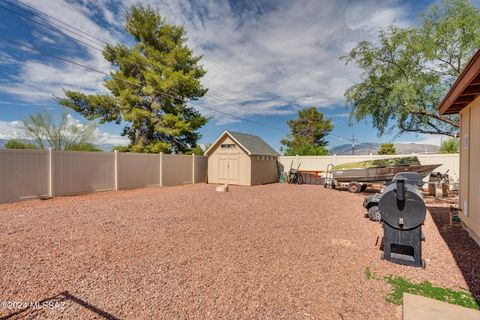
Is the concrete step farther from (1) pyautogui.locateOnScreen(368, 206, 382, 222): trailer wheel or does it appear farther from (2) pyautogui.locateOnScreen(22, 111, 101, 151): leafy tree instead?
(2) pyautogui.locateOnScreen(22, 111, 101, 151): leafy tree

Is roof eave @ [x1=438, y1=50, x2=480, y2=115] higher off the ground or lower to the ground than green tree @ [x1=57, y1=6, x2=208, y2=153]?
lower

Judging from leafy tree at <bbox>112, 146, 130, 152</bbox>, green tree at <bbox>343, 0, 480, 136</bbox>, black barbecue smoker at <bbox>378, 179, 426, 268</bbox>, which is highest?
green tree at <bbox>343, 0, 480, 136</bbox>

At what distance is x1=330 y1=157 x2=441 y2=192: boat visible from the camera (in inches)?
472

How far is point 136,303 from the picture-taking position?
8.48ft

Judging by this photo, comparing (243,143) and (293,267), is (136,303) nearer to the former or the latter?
(293,267)

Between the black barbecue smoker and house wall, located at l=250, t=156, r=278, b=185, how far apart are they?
12.5 m

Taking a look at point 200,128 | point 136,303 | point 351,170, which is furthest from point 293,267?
point 200,128

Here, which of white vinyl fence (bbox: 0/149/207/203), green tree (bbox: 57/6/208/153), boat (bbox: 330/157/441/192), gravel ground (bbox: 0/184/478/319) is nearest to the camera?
gravel ground (bbox: 0/184/478/319)

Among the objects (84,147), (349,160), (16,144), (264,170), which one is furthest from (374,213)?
(16,144)

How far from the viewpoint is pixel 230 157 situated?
16.9 metres

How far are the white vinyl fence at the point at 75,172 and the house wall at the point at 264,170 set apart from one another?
4.99 m

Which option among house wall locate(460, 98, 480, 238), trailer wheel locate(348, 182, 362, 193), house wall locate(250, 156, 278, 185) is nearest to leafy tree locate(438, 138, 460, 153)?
trailer wheel locate(348, 182, 362, 193)

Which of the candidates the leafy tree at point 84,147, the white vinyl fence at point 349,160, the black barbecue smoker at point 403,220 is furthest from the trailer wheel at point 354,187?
the leafy tree at point 84,147

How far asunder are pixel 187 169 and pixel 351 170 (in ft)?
32.4
